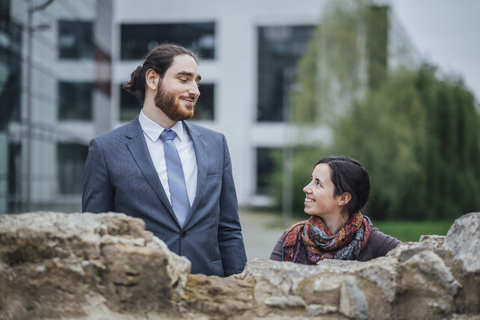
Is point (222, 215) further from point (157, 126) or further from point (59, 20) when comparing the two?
point (59, 20)

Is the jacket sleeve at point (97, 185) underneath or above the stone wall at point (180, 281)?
above

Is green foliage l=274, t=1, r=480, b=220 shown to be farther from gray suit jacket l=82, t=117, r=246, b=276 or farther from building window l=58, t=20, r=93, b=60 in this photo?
gray suit jacket l=82, t=117, r=246, b=276

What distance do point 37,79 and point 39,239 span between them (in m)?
14.9

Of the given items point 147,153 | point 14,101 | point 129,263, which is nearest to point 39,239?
point 129,263

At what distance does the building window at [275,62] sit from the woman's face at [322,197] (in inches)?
956

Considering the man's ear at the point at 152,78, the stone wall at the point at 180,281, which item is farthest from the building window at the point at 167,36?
the stone wall at the point at 180,281

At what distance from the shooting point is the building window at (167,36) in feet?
85.1

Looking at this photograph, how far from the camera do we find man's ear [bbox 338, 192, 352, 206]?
2.72 metres

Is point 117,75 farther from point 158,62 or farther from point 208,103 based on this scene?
point 158,62

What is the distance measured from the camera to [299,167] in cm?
2141

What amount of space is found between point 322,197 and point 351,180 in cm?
19

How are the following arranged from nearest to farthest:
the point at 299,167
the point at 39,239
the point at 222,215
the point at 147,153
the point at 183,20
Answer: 1. the point at 39,239
2. the point at 147,153
3. the point at 222,215
4. the point at 299,167
5. the point at 183,20

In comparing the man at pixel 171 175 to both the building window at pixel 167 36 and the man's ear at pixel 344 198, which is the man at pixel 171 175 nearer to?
the man's ear at pixel 344 198

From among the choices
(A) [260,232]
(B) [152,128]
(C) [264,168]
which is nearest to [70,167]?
(A) [260,232]
